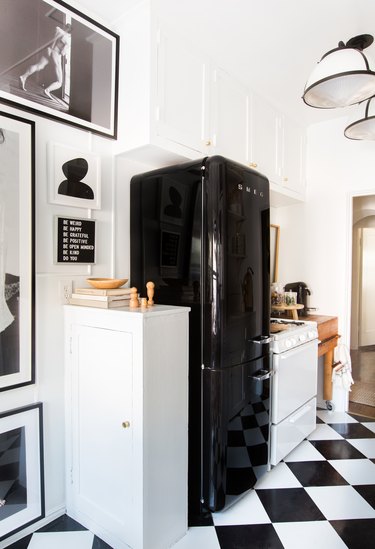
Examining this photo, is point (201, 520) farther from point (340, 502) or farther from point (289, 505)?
point (340, 502)

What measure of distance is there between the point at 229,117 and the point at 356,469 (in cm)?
241

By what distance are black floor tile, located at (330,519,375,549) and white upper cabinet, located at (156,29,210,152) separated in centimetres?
212

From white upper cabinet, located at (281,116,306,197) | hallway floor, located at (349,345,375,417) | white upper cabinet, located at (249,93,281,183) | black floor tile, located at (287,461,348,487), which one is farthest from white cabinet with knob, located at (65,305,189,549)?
hallway floor, located at (349,345,375,417)

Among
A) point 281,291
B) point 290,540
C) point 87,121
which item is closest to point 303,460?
point 290,540

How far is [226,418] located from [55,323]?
3.25 feet

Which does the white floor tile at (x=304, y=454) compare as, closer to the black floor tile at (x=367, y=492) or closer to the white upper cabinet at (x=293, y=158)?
the black floor tile at (x=367, y=492)

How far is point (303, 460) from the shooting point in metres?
2.41

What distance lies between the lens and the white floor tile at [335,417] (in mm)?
3037

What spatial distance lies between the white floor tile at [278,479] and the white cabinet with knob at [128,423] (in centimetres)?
63

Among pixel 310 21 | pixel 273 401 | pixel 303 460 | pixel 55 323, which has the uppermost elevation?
pixel 310 21

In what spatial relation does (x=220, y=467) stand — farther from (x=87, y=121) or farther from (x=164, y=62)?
(x=164, y=62)

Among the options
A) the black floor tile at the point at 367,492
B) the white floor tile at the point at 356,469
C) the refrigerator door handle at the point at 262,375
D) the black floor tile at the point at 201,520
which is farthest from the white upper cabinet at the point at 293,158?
the black floor tile at the point at 201,520

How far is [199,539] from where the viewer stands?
66.7 inches

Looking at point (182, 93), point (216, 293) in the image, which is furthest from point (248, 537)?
point (182, 93)
